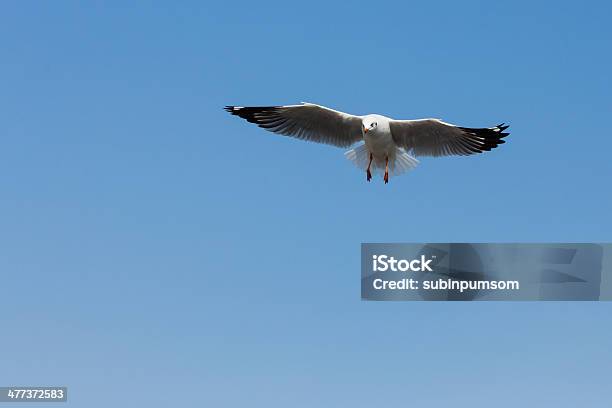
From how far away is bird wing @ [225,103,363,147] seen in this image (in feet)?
31.9

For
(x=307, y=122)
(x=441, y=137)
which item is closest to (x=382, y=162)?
(x=441, y=137)

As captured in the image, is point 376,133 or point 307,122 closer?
point 376,133

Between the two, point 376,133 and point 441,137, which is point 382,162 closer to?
point 376,133

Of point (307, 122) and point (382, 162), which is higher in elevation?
point (307, 122)

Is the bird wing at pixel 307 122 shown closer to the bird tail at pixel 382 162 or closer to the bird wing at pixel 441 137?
the bird tail at pixel 382 162

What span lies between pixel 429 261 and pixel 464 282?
1.59 feet

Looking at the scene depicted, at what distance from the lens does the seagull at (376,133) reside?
9.47 metres

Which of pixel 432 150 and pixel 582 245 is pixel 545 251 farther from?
pixel 432 150

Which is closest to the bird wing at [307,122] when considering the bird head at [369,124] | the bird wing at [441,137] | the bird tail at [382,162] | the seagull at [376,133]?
the seagull at [376,133]

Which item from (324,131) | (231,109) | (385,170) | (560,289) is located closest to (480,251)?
(560,289)

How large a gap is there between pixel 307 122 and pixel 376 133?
A: 102 centimetres

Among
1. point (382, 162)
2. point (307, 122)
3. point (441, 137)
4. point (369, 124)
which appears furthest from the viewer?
point (382, 162)

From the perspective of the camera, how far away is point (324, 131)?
1005cm

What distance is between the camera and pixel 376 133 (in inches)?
372
